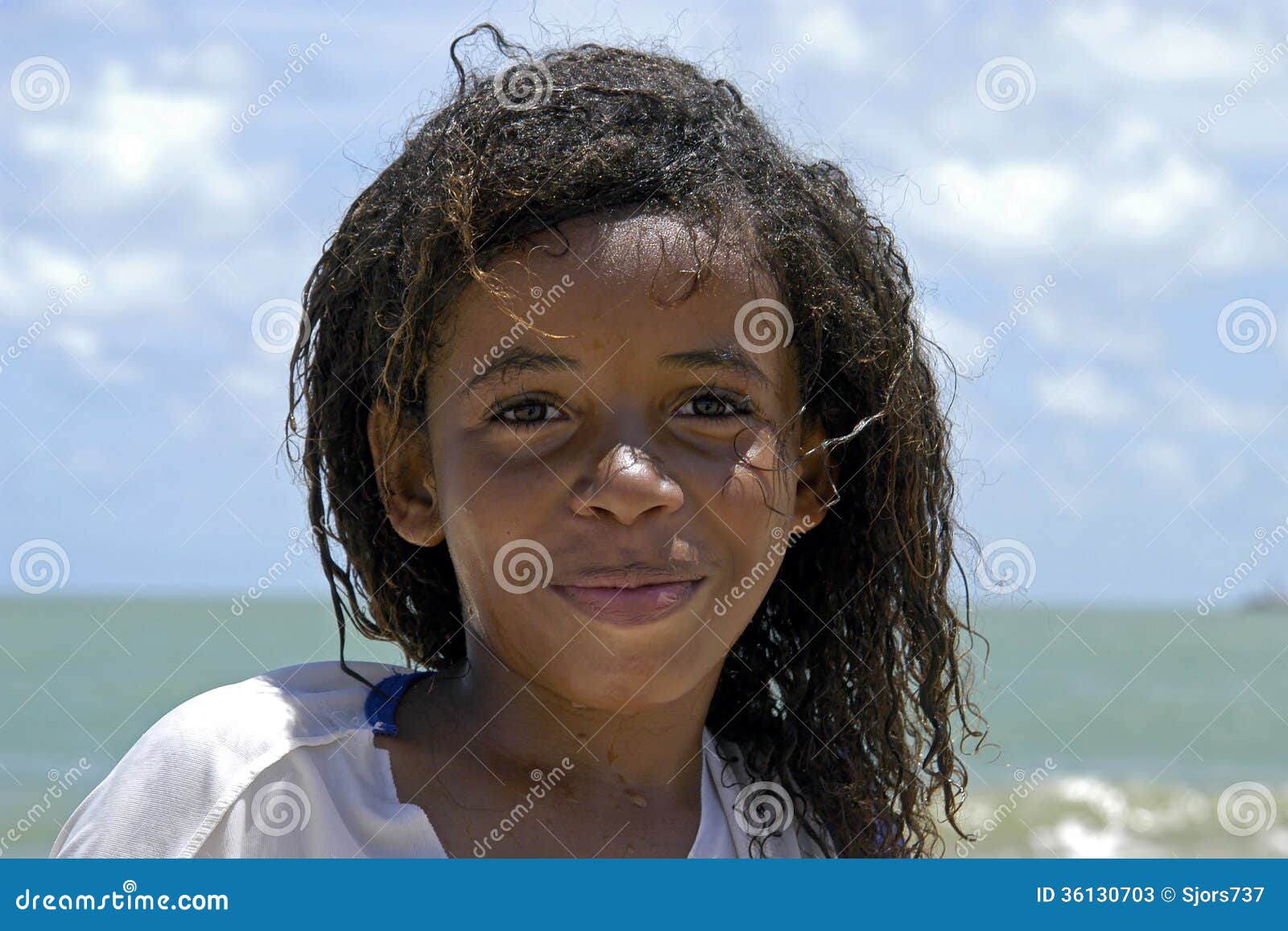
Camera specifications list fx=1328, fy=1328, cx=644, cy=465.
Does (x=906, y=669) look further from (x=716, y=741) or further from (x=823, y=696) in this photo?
(x=716, y=741)

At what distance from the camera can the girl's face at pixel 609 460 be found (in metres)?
2.08

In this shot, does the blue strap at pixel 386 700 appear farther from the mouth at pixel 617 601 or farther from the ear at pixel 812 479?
the ear at pixel 812 479

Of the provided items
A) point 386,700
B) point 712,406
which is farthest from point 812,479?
point 386,700

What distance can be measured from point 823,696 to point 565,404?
1034 mm

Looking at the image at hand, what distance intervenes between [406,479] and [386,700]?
1.30 feet

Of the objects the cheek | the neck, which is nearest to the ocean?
the neck

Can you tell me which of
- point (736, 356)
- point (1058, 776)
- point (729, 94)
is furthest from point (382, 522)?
point (1058, 776)

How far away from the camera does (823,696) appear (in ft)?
9.16

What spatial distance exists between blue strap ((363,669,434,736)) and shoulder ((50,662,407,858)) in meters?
0.08

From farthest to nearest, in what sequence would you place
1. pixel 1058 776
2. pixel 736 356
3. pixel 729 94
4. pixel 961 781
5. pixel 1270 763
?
pixel 1270 763 → pixel 1058 776 → pixel 961 781 → pixel 729 94 → pixel 736 356

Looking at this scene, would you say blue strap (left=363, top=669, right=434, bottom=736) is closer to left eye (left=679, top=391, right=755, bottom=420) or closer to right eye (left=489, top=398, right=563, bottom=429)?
right eye (left=489, top=398, right=563, bottom=429)

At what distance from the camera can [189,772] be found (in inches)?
75.1

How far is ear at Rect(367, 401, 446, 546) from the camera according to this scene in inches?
92.0

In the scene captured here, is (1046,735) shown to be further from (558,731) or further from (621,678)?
(621,678)
